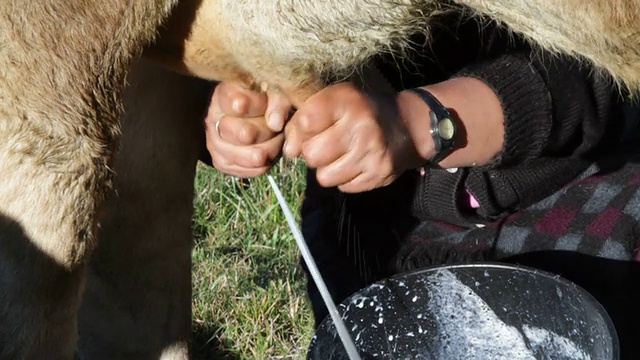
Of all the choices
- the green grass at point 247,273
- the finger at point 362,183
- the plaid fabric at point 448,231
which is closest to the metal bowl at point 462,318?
the finger at point 362,183

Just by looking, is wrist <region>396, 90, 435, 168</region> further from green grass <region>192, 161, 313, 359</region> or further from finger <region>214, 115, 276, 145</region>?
green grass <region>192, 161, 313, 359</region>

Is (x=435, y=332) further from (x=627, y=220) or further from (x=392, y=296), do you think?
(x=627, y=220)

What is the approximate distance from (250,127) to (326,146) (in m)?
0.16

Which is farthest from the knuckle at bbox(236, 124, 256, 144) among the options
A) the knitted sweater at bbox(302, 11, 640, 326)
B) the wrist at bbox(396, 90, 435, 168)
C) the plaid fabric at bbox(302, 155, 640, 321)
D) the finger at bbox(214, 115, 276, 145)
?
the plaid fabric at bbox(302, 155, 640, 321)

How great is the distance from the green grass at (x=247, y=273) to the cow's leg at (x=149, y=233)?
0.25 m

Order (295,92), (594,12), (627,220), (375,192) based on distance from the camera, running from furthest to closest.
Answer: (375,192), (627,220), (295,92), (594,12)

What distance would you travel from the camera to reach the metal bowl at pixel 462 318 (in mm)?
1518

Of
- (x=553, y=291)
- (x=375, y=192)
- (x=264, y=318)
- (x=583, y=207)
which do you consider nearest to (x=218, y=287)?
(x=264, y=318)

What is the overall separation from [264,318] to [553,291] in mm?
1082

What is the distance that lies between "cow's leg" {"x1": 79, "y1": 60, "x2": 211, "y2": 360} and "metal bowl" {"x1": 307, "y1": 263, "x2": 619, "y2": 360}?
1.84ft

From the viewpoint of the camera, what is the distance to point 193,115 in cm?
199

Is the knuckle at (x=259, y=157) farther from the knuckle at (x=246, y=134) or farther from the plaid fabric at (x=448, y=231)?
the plaid fabric at (x=448, y=231)

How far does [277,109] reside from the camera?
5.33ft

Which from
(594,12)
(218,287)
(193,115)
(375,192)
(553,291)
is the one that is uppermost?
(594,12)
